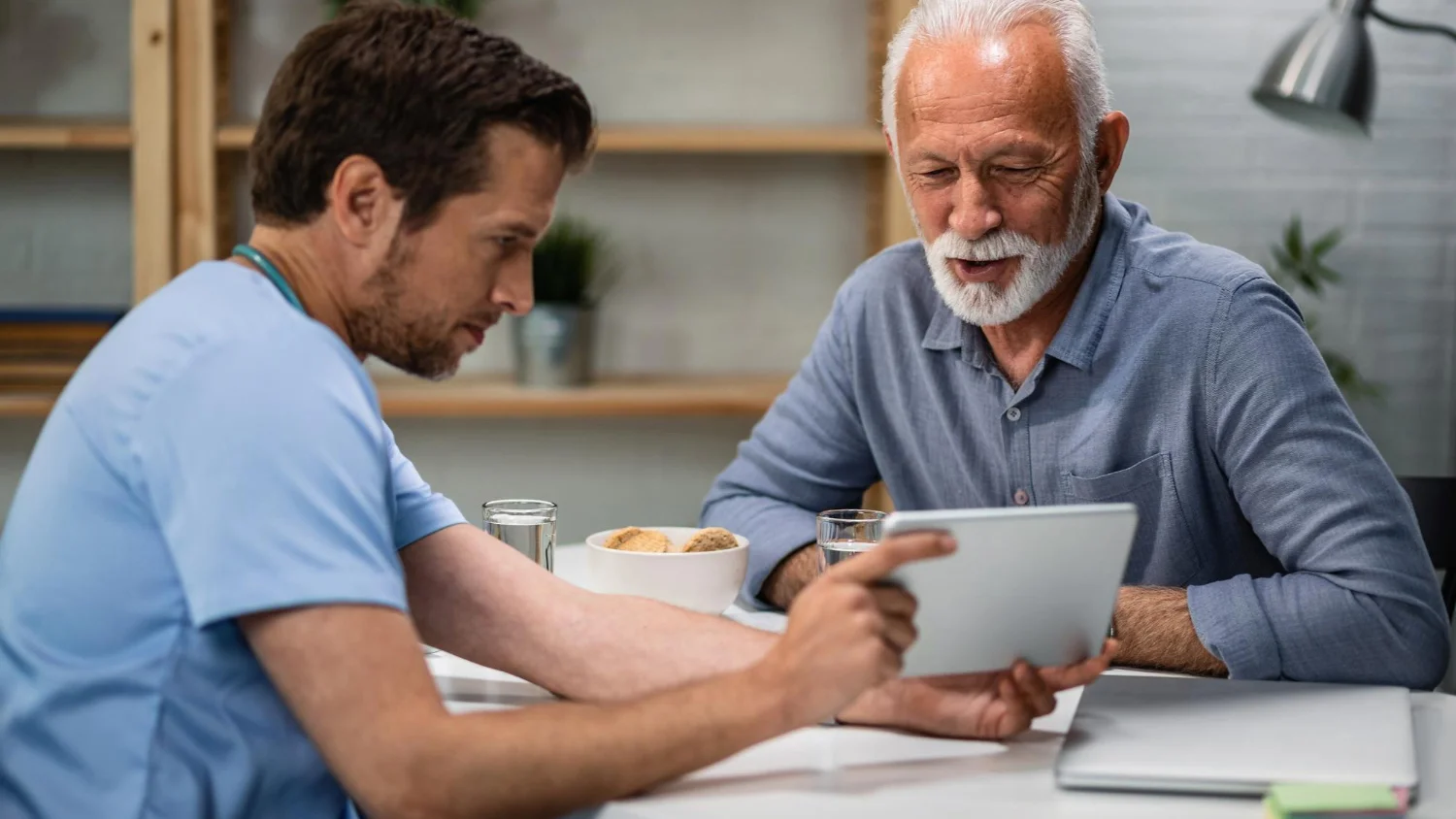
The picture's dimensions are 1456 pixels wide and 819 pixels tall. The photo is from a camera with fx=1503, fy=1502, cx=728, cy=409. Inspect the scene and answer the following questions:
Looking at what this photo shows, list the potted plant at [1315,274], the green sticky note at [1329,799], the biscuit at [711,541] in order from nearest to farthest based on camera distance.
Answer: the green sticky note at [1329,799], the biscuit at [711,541], the potted plant at [1315,274]

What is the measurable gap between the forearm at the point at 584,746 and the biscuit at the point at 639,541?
1.55 feet

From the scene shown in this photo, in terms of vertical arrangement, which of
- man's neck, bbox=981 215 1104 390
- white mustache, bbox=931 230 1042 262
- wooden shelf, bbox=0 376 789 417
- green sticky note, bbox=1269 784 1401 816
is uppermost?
white mustache, bbox=931 230 1042 262

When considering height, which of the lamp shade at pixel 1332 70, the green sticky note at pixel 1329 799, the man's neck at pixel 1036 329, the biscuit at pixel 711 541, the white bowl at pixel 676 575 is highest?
the lamp shade at pixel 1332 70

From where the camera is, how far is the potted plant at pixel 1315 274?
3.16 metres

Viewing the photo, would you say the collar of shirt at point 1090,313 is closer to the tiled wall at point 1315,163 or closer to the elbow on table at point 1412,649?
the elbow on table at point 1412,649

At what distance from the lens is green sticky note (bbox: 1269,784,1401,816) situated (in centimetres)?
97

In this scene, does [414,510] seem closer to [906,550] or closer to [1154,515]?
[906,550]

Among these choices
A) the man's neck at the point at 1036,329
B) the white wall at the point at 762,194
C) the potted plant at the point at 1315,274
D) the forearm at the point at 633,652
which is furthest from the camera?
the potted plant at the point at 1315,274

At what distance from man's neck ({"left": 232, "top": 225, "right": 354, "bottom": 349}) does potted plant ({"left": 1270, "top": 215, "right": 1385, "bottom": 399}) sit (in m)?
2.45

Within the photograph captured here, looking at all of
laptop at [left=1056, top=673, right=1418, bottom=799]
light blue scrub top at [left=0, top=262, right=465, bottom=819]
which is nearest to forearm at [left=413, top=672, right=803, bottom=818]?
light blue scrub top at [left=0, top=262, right=465, bottom=819]

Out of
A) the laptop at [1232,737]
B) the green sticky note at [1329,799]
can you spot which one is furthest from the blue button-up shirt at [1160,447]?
the green sticky note at [1329,799]

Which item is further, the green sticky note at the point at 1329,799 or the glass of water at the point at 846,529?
the glass of water at the point at 846,529

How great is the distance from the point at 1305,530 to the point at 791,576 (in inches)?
20.9

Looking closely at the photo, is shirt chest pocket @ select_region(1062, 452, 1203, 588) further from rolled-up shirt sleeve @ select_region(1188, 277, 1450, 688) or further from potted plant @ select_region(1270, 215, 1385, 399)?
potted plant @ select_region(1270, 215, 1385, 399)
